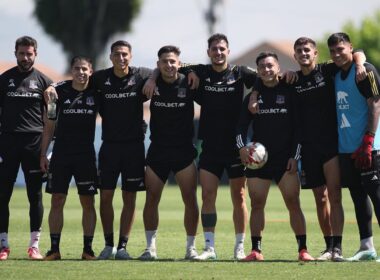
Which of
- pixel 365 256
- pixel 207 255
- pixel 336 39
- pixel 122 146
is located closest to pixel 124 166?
pixel 122 146

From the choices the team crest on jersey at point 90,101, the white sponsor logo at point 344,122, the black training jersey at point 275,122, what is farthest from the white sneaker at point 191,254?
the white sponsor logo at point 344,122

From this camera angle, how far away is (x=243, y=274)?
11594mm

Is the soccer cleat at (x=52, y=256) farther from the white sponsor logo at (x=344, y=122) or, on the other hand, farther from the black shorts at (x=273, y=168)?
the white sponsor logo at (x=344, y=122)

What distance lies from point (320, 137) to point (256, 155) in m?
0.83

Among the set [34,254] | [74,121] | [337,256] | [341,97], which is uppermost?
[341,97]

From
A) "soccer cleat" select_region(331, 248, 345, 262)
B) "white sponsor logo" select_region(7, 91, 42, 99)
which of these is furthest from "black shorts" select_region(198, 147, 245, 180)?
"white sponsor logo" select_region(7, 91, 42, 99)

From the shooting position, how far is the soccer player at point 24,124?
13.7 metres

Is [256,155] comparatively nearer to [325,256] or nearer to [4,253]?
[325,256]

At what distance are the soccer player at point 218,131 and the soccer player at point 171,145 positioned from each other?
6.6 inches

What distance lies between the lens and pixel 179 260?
42.9ft

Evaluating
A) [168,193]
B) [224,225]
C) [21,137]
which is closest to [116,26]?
[168,193]

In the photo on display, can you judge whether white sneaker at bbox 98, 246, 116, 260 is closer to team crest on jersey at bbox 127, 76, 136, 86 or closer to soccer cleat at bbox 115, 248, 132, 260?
soccer cleat at bbox 115, 248, 132, 260

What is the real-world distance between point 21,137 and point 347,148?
403 centimetres

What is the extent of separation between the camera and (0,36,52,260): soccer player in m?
13.7
